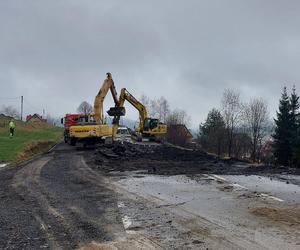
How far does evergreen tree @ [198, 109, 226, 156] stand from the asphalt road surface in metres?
60.1

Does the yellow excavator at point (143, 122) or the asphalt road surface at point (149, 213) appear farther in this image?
the yellow excavator at point (143, 122)

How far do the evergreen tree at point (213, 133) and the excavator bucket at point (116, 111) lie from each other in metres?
38.5

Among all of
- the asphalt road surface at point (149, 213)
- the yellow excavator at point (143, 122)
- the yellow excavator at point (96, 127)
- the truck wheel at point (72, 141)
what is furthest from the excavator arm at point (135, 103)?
the asphalt road surface at point (149, 213)

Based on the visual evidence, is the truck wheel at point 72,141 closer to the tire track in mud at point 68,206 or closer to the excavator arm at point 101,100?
the excavator arm at point 101,100

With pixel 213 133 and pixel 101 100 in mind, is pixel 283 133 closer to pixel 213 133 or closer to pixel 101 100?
pixel 213 133

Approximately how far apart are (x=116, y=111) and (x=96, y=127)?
5628 millimetres

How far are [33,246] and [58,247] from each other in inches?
15.8

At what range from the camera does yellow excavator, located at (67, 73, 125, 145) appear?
3166 centimetres

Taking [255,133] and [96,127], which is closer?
[96,127]

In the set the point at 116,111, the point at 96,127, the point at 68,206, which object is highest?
the point at 116,111

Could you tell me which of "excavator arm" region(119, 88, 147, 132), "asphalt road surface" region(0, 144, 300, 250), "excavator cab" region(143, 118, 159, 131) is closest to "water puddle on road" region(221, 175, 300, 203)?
"asphalt road surface" region(0, 144, 300, 250)

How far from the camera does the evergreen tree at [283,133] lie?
57.8m

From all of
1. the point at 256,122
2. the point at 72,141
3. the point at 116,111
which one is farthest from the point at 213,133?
the point at 72,141

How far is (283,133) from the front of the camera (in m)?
58.8
